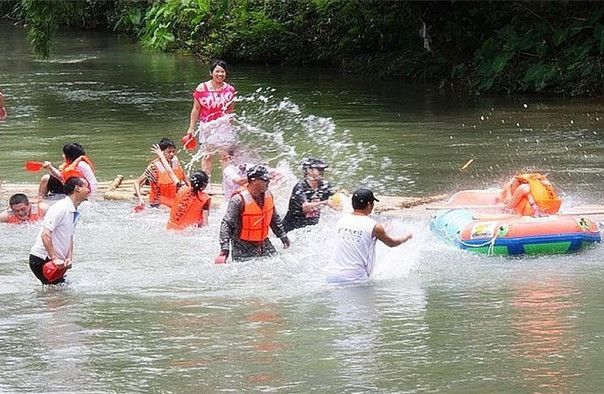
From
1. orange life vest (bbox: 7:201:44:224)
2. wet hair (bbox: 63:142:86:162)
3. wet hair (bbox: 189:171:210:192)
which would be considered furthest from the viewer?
wet hair (bbox: 63:142:86:162)

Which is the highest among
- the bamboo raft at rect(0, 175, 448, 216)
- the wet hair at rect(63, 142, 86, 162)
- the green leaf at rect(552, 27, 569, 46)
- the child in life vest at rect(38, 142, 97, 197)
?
the green leaf at rect(552, 27, 569, 46)

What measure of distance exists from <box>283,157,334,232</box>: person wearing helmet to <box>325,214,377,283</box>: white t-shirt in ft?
4.88

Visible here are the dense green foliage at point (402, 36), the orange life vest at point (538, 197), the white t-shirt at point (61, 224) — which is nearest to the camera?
the white t-shirt at point (61, 224)

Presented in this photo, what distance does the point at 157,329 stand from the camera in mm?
10234

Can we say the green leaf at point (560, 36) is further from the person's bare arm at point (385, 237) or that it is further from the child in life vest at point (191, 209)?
the person's bare arm at point (385, 237)

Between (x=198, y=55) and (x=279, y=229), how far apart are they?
24.2 m

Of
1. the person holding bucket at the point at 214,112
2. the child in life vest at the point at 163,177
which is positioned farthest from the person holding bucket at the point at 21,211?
the person holding bucket at the point at 214,112

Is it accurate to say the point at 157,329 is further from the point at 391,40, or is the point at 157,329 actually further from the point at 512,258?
the point at 391,40

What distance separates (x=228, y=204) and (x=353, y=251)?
1.36m

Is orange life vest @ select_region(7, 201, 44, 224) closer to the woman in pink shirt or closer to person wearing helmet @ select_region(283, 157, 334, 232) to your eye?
the woman in pink shirt

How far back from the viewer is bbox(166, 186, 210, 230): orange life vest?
13.7 metres

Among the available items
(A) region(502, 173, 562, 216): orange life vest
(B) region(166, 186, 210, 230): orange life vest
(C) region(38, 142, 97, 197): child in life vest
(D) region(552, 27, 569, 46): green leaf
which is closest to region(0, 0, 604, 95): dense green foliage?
(D) region(552, 27, 569, 46): green leaf

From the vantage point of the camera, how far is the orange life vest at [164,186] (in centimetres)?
1477

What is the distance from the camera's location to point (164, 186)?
14.9 m
